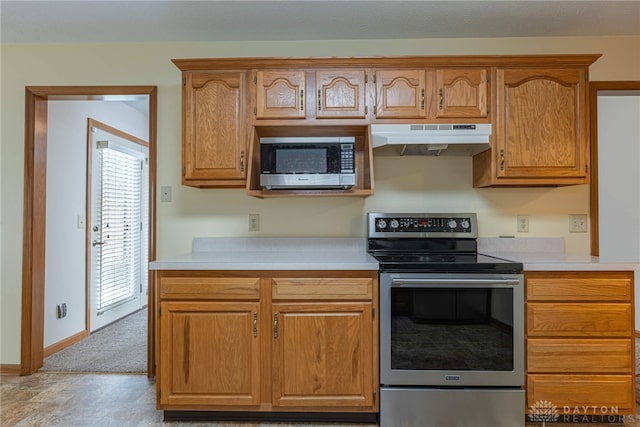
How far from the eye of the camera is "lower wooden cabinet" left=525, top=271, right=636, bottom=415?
6.12ft

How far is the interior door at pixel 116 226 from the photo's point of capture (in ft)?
11.5

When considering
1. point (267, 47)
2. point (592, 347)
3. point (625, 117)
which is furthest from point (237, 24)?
point (625, 117)

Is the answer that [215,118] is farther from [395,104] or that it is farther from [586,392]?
[586,392]

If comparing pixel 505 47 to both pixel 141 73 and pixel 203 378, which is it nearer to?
pixel 141 73

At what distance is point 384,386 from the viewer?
1891 millimetres

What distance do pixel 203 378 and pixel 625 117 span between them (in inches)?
165

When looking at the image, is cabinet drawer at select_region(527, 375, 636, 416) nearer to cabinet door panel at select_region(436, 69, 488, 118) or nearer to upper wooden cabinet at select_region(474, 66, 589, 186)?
upper wooden cabinet at select_region(474, 66, 589, 186)

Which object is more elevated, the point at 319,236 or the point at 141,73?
the point at 141,73

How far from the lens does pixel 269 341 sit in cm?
191

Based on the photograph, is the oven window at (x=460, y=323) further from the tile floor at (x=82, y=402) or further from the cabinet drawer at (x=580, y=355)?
the tile floor at (x=82, y=402)

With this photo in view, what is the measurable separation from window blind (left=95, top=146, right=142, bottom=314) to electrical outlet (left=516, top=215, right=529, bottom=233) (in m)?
3.65

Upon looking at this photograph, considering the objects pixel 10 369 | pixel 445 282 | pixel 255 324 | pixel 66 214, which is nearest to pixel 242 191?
pixel 255 324

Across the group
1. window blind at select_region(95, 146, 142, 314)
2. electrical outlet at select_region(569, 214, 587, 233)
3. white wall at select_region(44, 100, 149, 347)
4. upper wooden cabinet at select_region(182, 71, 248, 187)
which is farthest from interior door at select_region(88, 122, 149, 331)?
electrical outlet at select_region(569, 214, 587, 233)

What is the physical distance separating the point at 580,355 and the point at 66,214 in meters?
3.76
